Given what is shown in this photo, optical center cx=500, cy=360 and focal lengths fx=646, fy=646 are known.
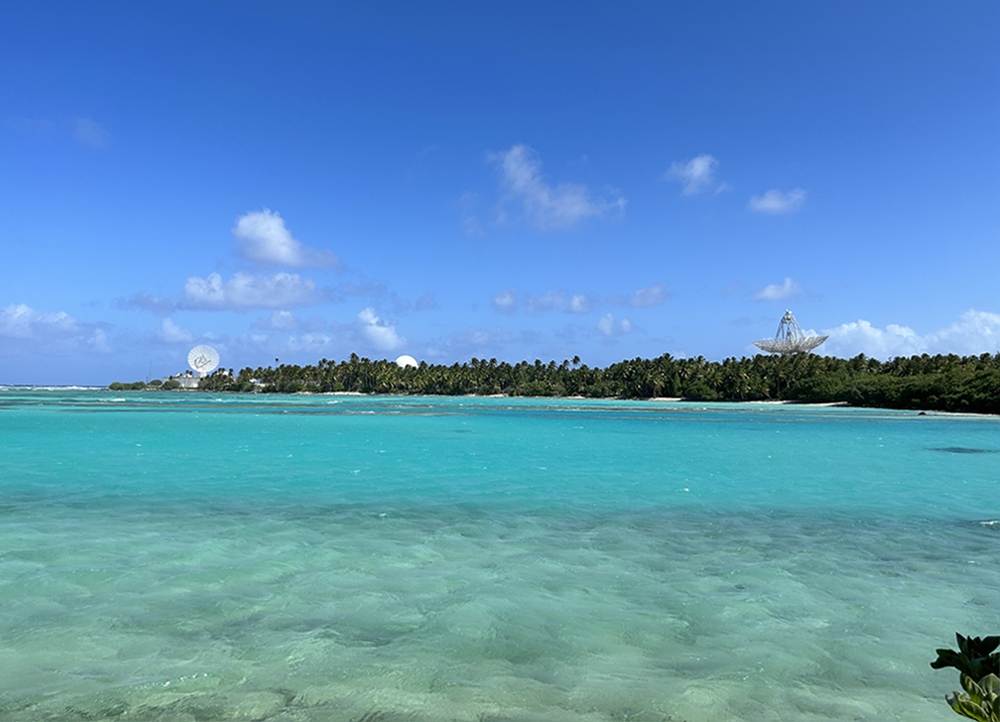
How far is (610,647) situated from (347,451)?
23.2 meters

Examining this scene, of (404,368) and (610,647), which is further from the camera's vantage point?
(404,368)

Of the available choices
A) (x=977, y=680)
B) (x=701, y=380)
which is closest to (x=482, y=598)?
(x=977, y=680)

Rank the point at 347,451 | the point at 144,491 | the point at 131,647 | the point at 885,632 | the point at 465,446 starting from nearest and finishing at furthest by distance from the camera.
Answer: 1. the point at 131,647
2. the point at 885,632
3. the point at 144,491
4. the point at 347,451
5. the point at 465,446

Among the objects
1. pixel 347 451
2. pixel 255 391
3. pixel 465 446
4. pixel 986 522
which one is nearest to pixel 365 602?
pixel 986 522

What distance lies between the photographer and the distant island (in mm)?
90688

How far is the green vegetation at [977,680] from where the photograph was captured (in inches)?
81.9

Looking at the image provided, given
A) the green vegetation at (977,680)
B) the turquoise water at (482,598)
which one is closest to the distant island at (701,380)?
the turquoise water at (482,598)

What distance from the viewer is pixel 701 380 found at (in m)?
142

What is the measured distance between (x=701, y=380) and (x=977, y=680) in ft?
480

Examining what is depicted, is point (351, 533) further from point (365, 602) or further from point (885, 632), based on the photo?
point (885, 632)

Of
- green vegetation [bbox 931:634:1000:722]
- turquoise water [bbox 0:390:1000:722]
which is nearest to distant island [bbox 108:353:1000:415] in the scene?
turquoise water [bbox 0:390:1000:722]

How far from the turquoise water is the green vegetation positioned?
11.1 feet

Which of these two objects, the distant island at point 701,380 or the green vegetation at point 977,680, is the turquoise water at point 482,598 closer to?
the green vegetation at point 977,680

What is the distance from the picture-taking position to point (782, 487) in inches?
739
